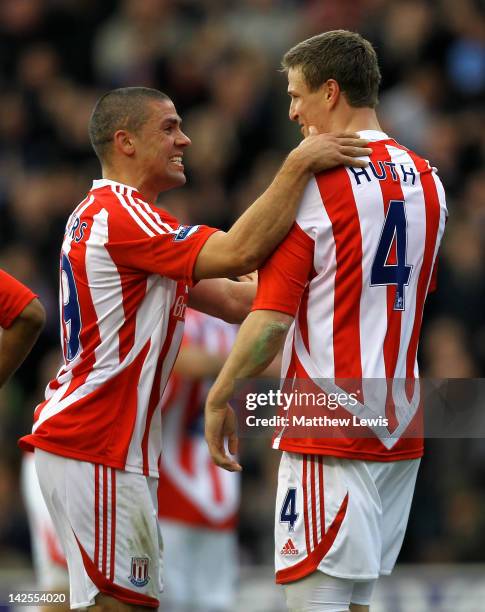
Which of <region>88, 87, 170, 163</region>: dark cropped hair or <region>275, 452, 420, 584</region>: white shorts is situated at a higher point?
<region>88, 87, 170, 163</region>: dark cropped hair

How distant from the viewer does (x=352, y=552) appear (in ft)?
16.1

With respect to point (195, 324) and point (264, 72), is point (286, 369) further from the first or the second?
point (264, 72)

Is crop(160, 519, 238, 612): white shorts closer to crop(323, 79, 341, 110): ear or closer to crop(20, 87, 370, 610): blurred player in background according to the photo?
crop(20, 87, 370, 610): blurred player in background

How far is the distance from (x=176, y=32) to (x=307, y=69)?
897 cm

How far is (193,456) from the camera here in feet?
29.4

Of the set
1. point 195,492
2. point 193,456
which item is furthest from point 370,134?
point 195,492

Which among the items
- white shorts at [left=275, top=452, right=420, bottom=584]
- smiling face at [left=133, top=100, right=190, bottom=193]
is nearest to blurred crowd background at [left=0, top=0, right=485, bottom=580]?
smiling face at [left=133, top=100, right=190, bottom=193]

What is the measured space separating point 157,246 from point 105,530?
3.82 feet

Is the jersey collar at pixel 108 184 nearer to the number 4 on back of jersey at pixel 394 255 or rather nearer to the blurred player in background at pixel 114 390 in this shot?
the blurred player in background at pixel 114 390

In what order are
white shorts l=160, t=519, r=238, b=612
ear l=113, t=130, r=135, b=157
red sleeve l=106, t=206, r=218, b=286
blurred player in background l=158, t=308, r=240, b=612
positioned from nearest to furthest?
red sleeve l=106, t=206, r=218, b=286, ear l=113, t=130, r=135, b=157, blurred player in background l=158, t=308, r=240, b=612, white shorts l=160, t=519, r=238, b=612

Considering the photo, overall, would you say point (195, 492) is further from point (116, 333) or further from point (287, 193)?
point (287, 193)

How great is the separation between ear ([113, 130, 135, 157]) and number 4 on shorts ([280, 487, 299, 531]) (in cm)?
164

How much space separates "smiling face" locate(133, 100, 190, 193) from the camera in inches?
224

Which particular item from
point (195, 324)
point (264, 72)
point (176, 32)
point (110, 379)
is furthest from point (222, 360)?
point (176, 32)
